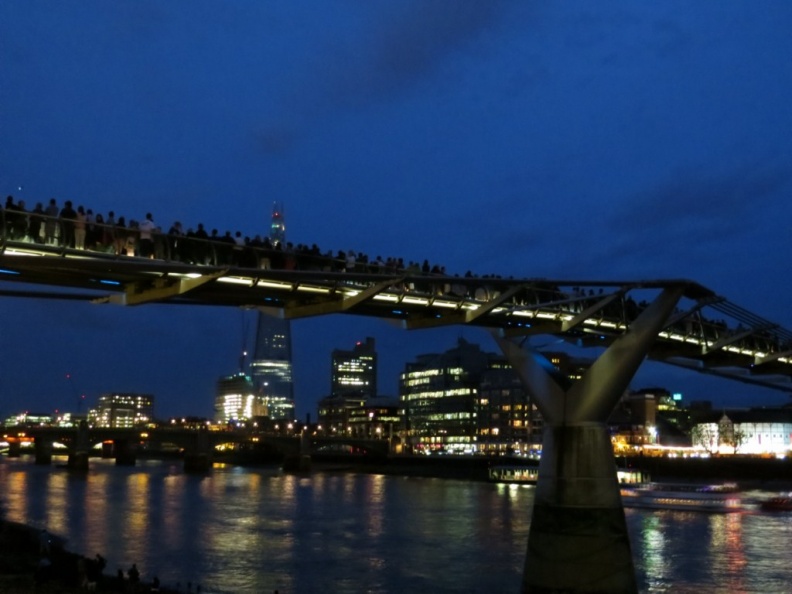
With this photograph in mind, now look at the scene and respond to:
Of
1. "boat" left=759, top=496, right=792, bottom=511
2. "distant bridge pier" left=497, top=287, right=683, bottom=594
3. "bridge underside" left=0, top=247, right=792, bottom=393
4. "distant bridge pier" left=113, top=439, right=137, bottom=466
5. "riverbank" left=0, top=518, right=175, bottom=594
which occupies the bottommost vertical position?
"distant bridge pier" left=113, top=439, right=137, bottom=466

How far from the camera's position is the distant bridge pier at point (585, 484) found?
24.5m

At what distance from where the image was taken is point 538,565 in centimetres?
2514

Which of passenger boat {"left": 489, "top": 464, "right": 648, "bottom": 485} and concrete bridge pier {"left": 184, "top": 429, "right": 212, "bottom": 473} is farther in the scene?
concrete bridge pier {"left": 184, "top": 429, "right": 212, "bottom": 473}

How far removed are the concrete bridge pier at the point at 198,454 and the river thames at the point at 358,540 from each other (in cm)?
5041

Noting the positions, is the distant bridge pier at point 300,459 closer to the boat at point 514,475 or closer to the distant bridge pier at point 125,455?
the distant bridge pier at point 125,455

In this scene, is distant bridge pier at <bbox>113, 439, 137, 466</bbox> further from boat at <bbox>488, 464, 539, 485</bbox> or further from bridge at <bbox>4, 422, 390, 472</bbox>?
boat at <bbox>488, 464, 539, 485</bbox>

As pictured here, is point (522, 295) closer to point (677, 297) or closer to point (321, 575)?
point (677, 297)

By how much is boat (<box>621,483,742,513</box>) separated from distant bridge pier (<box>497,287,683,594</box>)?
44.7m

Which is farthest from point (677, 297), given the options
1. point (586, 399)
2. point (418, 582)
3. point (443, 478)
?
point (443, 478)

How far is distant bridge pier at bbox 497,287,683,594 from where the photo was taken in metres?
24.5

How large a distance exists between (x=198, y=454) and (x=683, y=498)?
74.9 m

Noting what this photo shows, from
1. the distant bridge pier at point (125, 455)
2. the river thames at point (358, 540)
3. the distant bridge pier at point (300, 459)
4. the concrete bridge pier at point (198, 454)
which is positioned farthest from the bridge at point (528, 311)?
the distant bridge pier at point (125, 455)

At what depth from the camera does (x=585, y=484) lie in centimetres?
2502

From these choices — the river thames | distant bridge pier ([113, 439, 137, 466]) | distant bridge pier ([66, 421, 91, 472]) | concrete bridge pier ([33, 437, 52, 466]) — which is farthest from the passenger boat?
concrete bridge pier ([33, 437, 52, 466])
